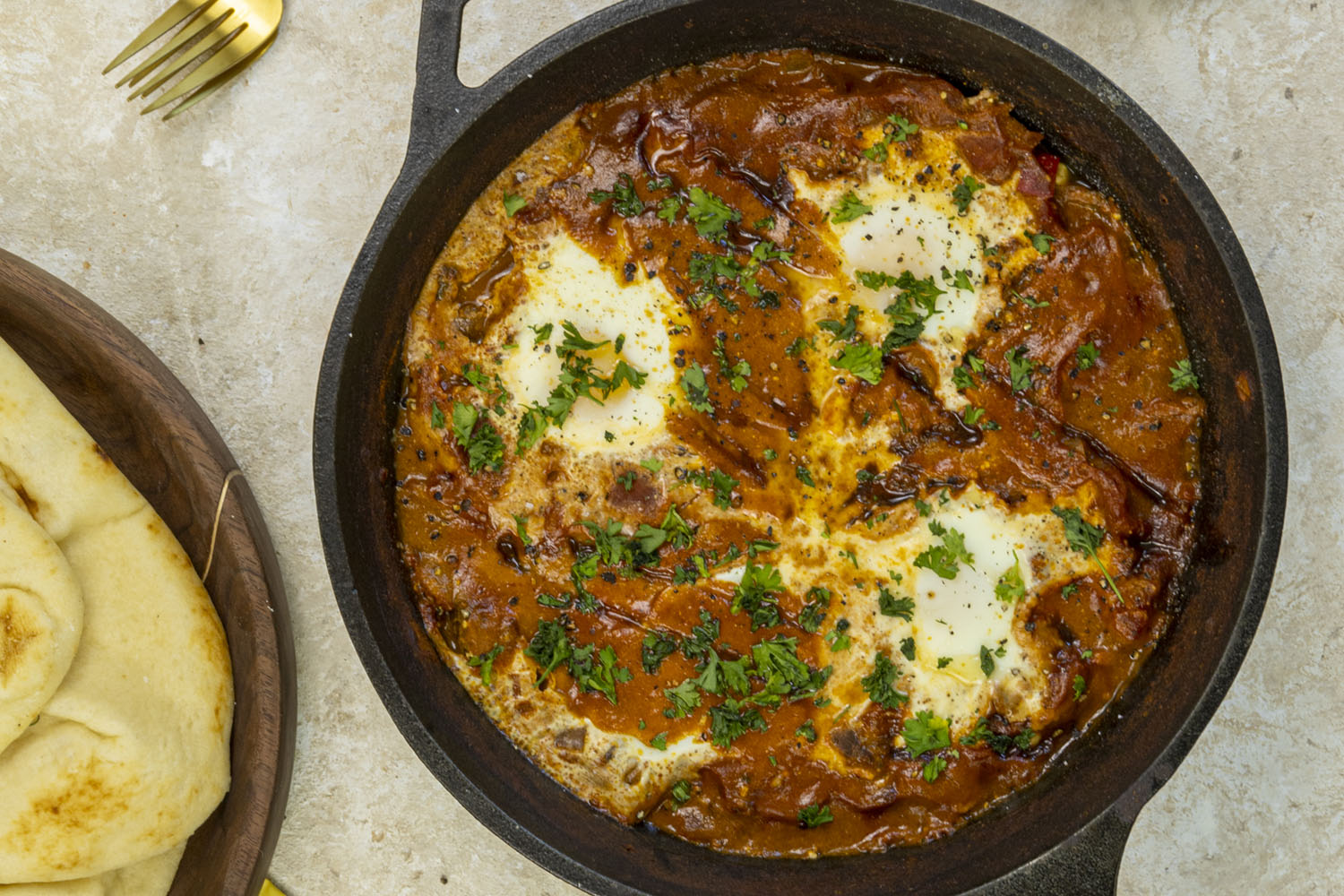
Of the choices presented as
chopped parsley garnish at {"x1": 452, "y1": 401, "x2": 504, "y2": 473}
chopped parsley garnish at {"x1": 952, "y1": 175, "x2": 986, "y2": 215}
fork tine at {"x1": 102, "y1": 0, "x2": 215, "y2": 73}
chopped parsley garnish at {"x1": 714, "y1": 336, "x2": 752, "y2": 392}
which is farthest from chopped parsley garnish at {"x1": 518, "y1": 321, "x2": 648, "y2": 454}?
fork tine at {"x1": 102, "y1": 0, "x2": 215, "y2": 73}

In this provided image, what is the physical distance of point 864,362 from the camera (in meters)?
3.14

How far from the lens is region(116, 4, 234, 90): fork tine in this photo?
3402mm

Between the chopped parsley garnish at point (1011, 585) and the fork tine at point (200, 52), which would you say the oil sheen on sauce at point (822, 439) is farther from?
the fork tine at point (200, 52)

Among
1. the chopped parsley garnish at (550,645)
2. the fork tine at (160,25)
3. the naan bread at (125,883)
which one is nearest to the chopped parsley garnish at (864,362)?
the chopped parsley garnish at (550,645)

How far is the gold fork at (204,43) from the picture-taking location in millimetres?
3418

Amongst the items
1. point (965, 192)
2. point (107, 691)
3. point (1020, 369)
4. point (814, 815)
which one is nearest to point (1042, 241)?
point (965, 192)

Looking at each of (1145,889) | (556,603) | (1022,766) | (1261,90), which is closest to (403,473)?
(556,603)

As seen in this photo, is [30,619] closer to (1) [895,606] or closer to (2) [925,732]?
(1) [895,606]

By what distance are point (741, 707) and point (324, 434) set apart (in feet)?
5.29

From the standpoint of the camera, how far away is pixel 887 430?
10.5 feet

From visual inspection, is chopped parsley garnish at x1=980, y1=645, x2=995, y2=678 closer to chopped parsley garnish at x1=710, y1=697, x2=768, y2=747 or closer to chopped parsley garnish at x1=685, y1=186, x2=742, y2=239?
chopped parsley garnish at x1=710, y1=697, x2=768, y2=747


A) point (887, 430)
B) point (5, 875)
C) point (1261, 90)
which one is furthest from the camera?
point (1261, 90)

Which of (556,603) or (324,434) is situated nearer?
(324,434)

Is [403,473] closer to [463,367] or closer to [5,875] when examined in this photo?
[463,367]
